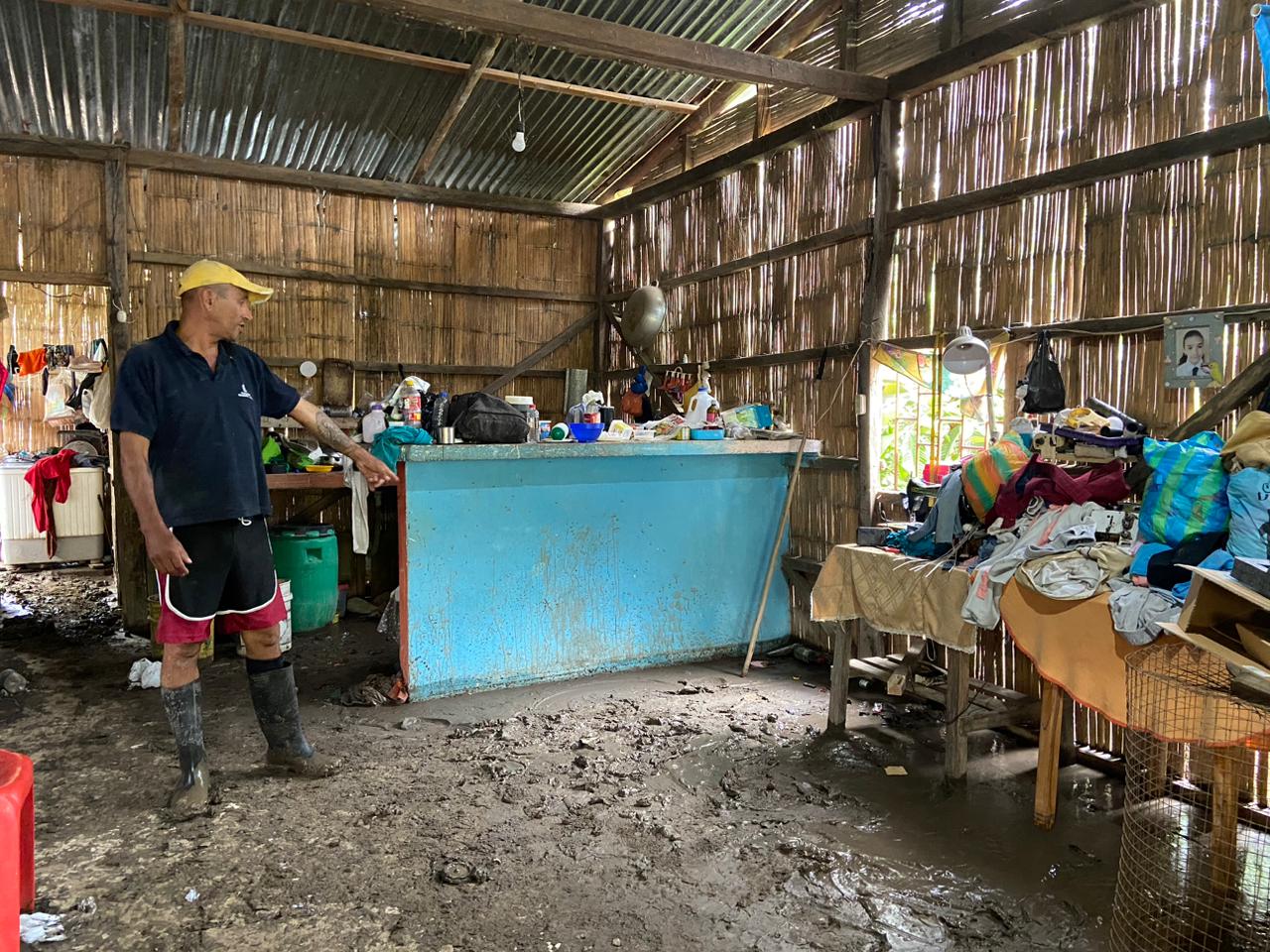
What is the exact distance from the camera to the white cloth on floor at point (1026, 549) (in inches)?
141

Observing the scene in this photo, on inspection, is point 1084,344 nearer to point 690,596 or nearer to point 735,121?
point 690,596

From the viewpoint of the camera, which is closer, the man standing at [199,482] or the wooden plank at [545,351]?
the man standing at [199,482]

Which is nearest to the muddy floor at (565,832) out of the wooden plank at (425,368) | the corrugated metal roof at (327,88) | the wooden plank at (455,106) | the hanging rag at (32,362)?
the wooden plank at (425,368)

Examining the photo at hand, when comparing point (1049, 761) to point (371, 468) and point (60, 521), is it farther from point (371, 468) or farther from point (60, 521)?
point (60, 521)

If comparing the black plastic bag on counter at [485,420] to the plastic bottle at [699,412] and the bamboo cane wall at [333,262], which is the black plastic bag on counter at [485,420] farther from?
the bamboo cane wall at [333,262]

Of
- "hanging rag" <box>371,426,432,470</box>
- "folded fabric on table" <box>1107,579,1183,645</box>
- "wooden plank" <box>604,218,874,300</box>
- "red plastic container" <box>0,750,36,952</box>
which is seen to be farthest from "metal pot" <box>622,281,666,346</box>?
"red plastic container" <box>0,750,36,952</box>

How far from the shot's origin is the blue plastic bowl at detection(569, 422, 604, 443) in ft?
18.0

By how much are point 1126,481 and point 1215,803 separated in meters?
1.28

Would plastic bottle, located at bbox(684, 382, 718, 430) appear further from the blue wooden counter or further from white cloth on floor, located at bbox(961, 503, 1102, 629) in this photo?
white cloth on floor, located at bbox(961, 503, 1102, 629)

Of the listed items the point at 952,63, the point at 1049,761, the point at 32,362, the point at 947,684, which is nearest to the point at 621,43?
the point at 952,63

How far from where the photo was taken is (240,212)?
7.59 meters

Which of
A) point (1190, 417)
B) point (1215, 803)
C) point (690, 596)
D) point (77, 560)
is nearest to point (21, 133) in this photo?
point (77, 560)

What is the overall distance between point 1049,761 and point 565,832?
201 cm

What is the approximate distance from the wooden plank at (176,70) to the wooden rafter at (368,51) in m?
0.07
